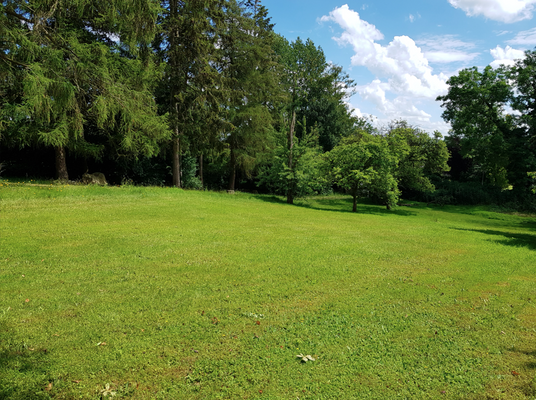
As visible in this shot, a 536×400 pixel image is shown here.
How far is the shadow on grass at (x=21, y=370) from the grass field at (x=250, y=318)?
0.02 meters

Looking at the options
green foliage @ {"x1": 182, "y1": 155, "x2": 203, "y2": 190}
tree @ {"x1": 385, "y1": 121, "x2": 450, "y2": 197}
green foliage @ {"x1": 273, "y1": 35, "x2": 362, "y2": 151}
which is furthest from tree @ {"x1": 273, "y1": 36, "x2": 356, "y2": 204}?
green foliage @ {"x1": 182, "y1": 155, "x2": 203, "y2": 190}

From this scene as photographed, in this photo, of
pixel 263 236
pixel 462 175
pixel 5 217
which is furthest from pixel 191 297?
pixel 462 175

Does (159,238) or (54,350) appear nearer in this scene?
(54,350)

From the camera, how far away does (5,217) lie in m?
9.35

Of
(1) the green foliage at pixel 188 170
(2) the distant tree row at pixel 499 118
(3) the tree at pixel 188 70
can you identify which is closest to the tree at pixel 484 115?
(2) the distant tree row at pixel 499 118

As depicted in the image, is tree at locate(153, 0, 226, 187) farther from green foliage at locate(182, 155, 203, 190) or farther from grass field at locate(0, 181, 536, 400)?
grass field at locate(0, 181, 536, 400)

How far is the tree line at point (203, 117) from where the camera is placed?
12.1m

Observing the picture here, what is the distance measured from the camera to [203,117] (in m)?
22.9

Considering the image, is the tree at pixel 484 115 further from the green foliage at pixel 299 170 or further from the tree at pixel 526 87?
the green foliage at pixel 299 170

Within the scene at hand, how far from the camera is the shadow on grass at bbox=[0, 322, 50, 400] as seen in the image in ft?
9.35

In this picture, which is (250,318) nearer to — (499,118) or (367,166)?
(367,166)

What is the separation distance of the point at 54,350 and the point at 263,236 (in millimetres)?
6947

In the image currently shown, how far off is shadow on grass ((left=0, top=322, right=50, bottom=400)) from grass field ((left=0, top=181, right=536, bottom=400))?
2 cm

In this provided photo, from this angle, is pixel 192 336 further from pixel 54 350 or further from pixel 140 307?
pixel 54 350
